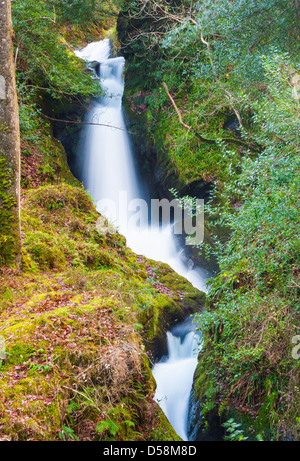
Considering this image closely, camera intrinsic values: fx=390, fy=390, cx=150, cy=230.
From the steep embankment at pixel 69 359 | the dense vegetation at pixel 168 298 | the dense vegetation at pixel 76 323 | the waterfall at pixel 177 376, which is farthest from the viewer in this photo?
the waterfall at pixel 177 376

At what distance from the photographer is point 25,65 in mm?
12953

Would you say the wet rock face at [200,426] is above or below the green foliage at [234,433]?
below

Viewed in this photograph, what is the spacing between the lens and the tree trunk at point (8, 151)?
580 cm

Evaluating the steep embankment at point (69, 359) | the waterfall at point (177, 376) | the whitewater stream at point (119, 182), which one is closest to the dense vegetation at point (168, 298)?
the steep embankment at point (69, 359)

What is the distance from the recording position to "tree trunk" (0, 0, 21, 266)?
19.0 feet

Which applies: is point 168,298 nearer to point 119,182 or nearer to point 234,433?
point 234,433

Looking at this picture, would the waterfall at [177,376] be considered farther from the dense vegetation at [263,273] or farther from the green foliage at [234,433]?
the green foliage at [234,433]

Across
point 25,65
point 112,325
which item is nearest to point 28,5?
point 25,65

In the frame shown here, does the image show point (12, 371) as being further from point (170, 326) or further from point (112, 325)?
point (170, 326)

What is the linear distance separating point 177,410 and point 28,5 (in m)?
12.2

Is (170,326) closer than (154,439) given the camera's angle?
No

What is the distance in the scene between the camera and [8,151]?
19.7 ft

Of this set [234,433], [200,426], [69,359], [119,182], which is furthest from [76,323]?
[119,182]

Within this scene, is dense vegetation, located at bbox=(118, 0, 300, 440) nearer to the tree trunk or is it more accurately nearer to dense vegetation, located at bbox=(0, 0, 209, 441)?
dense vegetation, located at bbox=(0, 0, 209, 441)
